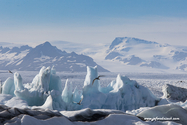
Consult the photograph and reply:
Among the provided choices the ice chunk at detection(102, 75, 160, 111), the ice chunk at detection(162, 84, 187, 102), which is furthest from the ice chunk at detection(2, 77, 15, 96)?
the ice chunk at detection(162, 84, 187, 102)

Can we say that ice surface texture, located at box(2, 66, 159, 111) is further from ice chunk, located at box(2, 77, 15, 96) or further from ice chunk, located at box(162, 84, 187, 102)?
ice chunk, located at box(162, 84, 187, 102)

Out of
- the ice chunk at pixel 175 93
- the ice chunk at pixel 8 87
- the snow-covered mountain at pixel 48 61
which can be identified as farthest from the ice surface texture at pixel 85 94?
the snow-covered mountain at pixel 48 61

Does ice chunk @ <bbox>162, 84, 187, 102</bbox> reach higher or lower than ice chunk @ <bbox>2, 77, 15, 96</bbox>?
lower

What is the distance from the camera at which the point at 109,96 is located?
40.9 feet

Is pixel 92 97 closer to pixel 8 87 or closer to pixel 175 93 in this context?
pixel 8 87

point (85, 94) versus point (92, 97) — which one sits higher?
A: point (85, 94)

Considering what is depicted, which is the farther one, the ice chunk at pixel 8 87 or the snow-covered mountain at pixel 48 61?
the snow-covered mountain at pixel 48 61

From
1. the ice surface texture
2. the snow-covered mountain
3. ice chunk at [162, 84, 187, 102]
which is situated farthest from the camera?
the snow-covered mountain

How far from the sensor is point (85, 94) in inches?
479

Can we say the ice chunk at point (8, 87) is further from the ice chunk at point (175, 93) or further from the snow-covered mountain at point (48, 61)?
the snow-covered mountain at point (48, 61)

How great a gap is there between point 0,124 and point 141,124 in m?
2.00

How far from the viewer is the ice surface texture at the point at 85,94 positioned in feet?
38.7

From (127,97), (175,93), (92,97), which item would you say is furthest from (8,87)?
(175,93)

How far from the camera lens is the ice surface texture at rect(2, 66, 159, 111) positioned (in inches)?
464
